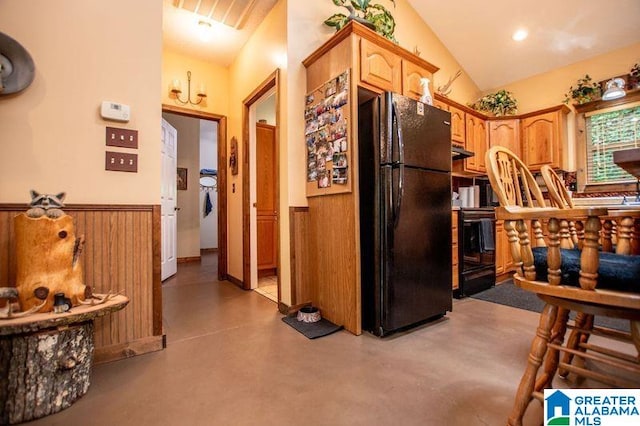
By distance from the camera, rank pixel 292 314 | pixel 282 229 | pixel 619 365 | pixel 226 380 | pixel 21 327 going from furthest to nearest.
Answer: pixel 282 229, pixel 292 314, pixel 226 380, pixel 21 327, pixel 619 365

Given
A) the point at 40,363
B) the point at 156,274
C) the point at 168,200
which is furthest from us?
the point at 168,200

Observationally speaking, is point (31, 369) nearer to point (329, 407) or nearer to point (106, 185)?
point (106, 185)

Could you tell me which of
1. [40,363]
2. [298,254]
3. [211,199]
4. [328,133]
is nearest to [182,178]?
[211,199]

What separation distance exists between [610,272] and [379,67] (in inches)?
75.3

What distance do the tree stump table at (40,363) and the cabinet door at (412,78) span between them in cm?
255

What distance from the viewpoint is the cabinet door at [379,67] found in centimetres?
209

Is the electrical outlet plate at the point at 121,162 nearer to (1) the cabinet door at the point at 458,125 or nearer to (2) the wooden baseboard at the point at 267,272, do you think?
(2) the wooden baseboard at the point at 267,272

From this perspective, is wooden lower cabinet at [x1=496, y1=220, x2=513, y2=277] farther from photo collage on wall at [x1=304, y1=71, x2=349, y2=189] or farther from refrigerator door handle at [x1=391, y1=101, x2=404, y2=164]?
photo collage on wall at [x1=304, y1=71, x2=349, y2=189]

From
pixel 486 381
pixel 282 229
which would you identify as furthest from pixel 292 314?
pixel 486 381

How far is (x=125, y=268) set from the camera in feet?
5.75

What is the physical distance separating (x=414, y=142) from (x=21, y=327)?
2295 millimetres

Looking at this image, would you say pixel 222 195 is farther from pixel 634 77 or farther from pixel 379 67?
pixel 634 77

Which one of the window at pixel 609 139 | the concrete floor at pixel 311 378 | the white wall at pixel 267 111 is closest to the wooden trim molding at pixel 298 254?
the concrete floor at pixel 311 378

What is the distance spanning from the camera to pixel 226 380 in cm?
148
